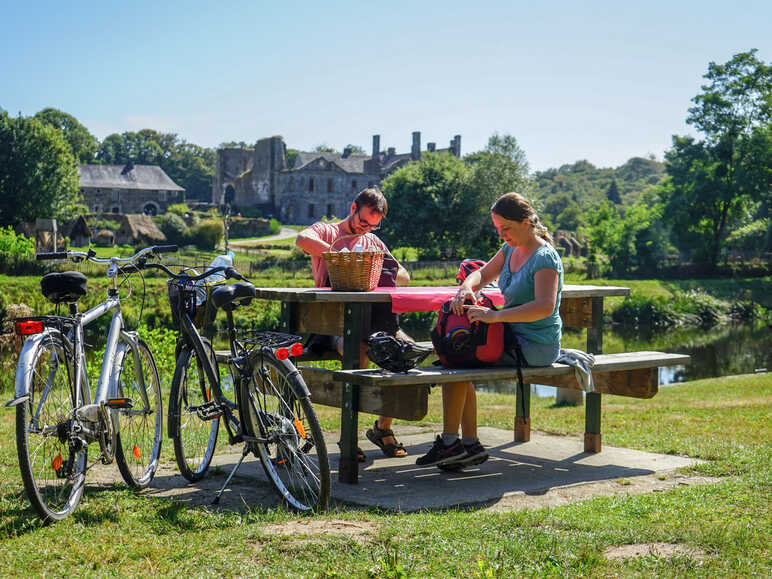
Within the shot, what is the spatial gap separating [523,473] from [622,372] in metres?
1.29

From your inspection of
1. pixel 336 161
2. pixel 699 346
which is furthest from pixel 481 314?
pixel 336 161

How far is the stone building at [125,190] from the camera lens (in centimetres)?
8581

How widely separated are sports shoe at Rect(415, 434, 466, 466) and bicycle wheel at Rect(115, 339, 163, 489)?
1.82m

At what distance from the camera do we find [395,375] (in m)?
5.06

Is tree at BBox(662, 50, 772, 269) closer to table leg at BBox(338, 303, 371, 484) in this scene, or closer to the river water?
the river water

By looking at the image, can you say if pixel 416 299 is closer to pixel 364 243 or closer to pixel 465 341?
pixel 465 341

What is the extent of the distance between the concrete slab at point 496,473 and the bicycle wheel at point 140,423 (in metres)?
1.21

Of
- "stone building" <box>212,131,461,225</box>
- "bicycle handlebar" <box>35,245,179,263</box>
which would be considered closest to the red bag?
"bicycle handlebar" <box>35,245,179,263</box>

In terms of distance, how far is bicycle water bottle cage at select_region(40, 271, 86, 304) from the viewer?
4637 mm

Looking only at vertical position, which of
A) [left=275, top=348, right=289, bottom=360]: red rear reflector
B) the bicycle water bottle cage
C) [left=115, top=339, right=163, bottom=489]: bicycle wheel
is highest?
the bicycle water bottle cage

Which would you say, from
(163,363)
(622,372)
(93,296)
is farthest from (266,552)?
(93,296)

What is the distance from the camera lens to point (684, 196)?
59.9 m

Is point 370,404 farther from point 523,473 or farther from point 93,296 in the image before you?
point 93,296

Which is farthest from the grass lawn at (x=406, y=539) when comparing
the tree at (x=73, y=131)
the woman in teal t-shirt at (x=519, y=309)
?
the tree at (x=73, y=131)
